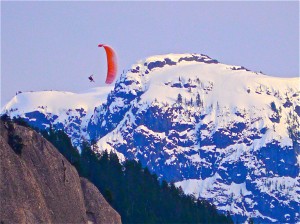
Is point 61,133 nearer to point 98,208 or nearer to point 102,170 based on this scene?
point 102,170

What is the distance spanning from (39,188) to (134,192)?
81519 millimetres

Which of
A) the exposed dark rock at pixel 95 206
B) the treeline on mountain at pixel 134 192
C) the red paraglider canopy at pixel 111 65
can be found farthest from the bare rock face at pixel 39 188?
the treeline on mountain at pixel 134 192

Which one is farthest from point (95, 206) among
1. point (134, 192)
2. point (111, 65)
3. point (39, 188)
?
point (134, 192)

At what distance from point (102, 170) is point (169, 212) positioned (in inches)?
566

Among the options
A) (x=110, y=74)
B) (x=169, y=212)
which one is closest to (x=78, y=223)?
(x=110, y=74)

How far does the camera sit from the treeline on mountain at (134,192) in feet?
503

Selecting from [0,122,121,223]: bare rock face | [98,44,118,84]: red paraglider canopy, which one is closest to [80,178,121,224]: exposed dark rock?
[0,122,121,223]: bare rock face

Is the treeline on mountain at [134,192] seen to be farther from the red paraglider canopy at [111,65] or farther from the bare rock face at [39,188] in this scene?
the bare rock face at [39,188]

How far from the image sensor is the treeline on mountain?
6033 inches

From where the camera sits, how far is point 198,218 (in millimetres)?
175250

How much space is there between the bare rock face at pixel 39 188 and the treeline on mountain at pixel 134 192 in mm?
46140

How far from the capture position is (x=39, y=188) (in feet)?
279

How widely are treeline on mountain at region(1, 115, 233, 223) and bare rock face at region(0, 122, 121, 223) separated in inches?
1817

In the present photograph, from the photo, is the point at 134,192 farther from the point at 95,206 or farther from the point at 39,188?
the point at 39,188
